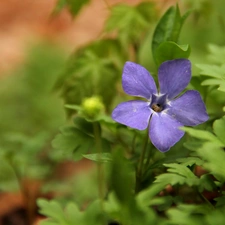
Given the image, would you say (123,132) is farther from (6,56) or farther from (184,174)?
(6,56)

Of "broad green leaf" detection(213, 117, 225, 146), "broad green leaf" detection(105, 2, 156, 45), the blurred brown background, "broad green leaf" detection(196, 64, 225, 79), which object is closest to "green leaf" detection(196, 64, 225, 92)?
"broad green leaf" detection(196, 64, 225, 79)

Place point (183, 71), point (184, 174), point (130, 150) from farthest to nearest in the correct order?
point (130, 150), point (183, 71), point (184, 174)

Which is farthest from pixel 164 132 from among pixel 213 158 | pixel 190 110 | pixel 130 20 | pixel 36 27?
pixel 36 27

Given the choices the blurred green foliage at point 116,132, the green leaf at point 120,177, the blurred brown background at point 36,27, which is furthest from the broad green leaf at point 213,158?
the blurred brown background at point 36,27

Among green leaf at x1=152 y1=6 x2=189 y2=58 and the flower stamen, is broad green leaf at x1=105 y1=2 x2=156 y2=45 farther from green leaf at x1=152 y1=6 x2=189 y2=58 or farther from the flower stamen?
the flower stamen

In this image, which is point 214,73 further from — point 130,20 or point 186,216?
point 130,20

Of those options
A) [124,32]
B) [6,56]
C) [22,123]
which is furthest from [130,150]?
[6,56]
